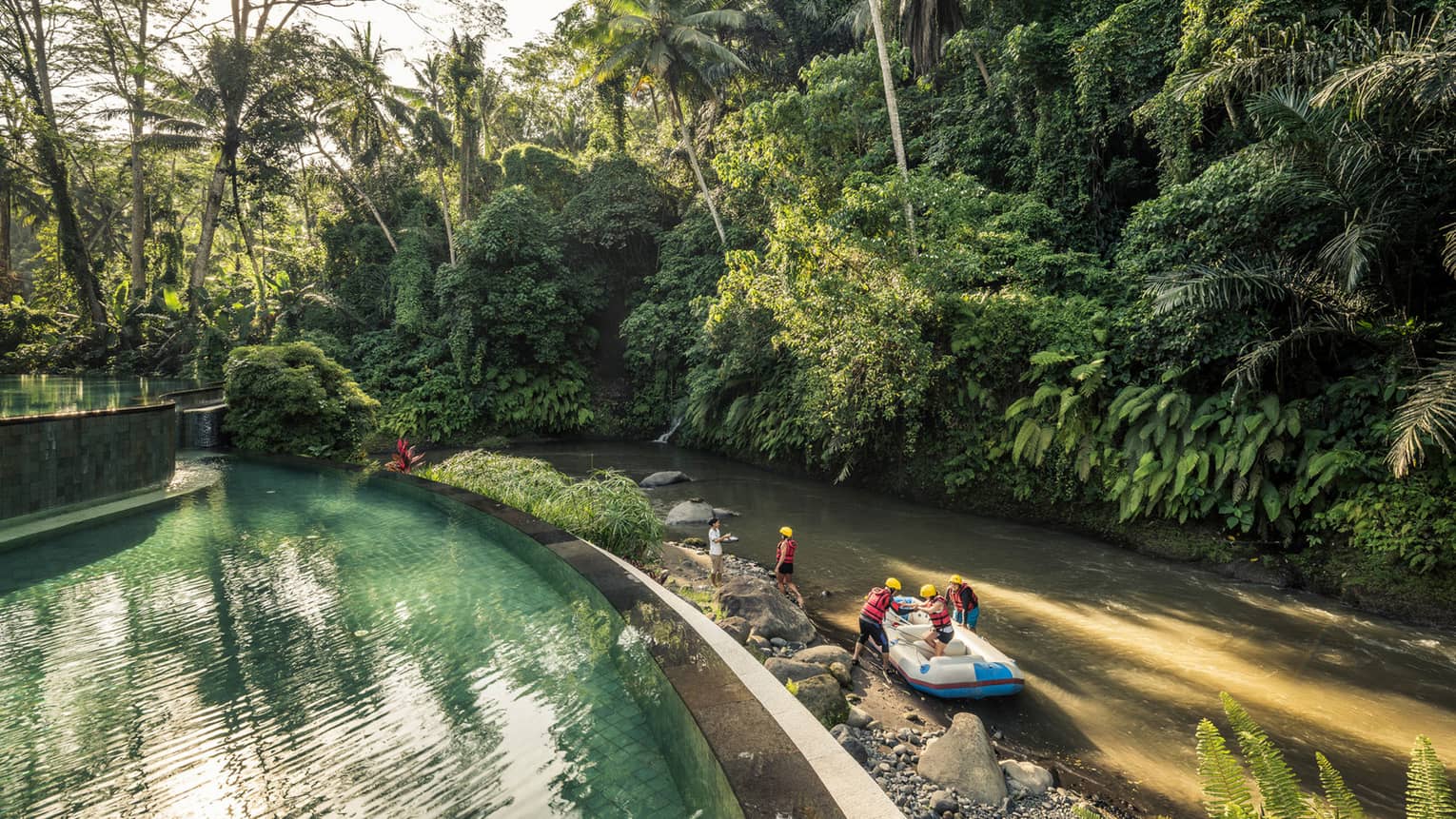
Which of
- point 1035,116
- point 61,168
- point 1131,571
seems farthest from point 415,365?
point 1131,571

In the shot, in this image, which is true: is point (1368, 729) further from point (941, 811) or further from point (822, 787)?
point (822, 787)

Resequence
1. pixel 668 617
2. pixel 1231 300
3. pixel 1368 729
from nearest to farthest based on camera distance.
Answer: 1. pixel 668 617
2. pixel 1368 729
3. pixel 1231 300

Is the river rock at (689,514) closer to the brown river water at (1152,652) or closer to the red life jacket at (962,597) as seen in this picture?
the brown river water at (1152,652)

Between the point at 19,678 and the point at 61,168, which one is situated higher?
the point at 61,168

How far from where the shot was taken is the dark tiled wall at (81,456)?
7.41m

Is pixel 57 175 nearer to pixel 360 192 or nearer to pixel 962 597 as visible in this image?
pixel 360 192

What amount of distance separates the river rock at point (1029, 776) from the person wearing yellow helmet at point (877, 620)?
6.00 feet

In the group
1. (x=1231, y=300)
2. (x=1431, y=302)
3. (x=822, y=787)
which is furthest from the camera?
(x=1231, y=300)

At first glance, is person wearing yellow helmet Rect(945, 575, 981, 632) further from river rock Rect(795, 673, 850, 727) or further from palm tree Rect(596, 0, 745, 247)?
palm tree Rect(596, 0, 745, 247)

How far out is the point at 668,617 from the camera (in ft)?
16.1

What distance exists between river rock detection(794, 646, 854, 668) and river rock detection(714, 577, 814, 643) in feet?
1.91

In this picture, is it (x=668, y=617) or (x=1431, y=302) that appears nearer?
(x=668, y=617)

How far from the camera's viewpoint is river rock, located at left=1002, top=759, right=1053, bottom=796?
4881mm

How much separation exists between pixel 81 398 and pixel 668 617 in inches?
525
